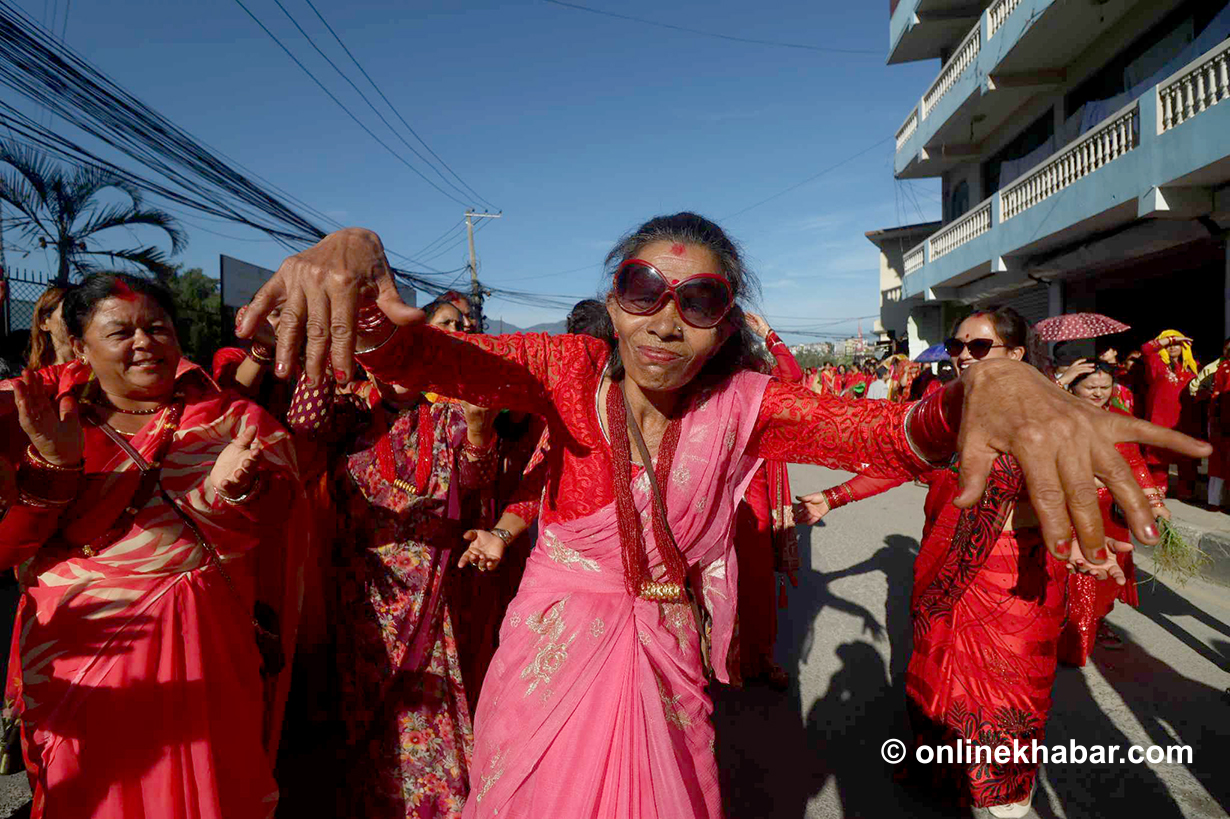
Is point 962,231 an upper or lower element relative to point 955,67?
lower

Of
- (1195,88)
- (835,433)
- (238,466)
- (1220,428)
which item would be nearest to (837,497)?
(835,433)

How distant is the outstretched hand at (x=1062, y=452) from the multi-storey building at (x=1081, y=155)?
898cm

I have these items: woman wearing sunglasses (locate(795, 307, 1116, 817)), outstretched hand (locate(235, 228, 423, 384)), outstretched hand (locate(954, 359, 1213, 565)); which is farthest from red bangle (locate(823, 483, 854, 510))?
outstretched hand (locate(235, 228, 423, 384))

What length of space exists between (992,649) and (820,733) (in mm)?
1044

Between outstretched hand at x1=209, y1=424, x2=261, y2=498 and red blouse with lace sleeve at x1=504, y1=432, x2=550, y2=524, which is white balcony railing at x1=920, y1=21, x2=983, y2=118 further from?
outstretched hand at x1=209, y1=424, x2=261, y2=498

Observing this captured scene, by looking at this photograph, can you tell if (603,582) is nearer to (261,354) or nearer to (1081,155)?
(261,354)

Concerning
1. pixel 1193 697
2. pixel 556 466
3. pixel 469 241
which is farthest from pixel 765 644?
pixel 469 241

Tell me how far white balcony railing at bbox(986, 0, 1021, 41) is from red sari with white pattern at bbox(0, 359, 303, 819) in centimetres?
1524

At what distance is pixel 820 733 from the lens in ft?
11.1

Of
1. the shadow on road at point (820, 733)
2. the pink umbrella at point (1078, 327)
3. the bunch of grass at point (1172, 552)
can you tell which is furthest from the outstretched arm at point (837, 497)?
the pink umbrella at point (1078, 327)

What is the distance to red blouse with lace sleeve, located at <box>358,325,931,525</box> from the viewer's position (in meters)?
1.47

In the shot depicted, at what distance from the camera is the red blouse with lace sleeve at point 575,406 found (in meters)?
1.47

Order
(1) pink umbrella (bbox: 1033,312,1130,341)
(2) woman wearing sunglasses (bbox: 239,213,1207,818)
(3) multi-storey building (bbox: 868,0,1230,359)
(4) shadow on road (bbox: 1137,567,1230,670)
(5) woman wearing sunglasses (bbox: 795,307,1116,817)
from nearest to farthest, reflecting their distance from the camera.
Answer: (2) woman wearing sunglasses (bbox: 239,213,1207,818), (5) woman wearing sunglasses (bbox: 795,307,1116,817), (4) shadow on road (bbox: 1137,567,1230,670), (1) pink umbrella (bbox: 1033,312,1130,341), (3) multi-storey building (bbox: 868,0,1230,359)

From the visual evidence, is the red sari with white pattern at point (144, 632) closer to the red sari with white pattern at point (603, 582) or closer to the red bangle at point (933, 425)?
the red sari with white pattern at point (603, 582)
